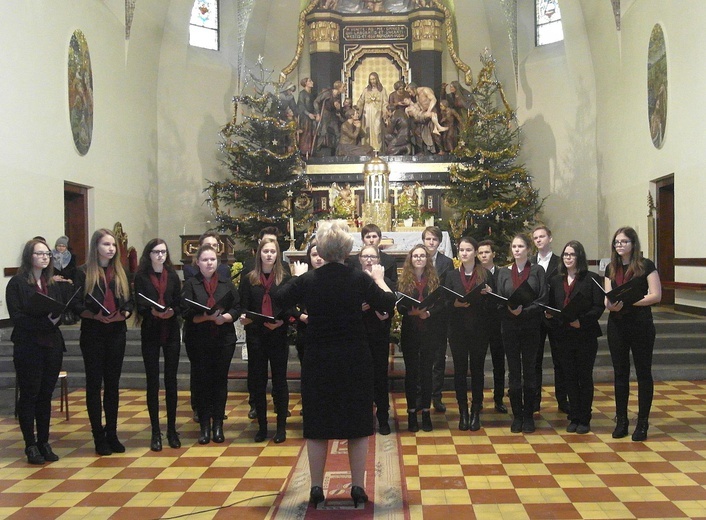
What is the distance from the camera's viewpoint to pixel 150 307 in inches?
222

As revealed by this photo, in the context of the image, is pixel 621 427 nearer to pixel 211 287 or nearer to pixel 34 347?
pixel 211 287

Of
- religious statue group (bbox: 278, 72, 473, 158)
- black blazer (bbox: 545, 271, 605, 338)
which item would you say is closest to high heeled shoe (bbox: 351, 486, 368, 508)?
black blazer (bbox: 545, 271, 605, 338)

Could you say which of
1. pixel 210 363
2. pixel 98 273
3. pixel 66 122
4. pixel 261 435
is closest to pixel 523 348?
pixel 261 435

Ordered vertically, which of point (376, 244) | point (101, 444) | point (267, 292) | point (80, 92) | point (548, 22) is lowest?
point (101, 444)

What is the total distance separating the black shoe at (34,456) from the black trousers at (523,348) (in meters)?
3.59

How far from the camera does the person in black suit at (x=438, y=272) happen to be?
20.9 ft

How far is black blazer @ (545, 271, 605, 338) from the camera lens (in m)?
5.91

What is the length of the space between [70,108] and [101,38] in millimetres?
2151

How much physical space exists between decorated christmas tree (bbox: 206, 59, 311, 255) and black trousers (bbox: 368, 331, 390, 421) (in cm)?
863

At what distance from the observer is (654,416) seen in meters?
6.64

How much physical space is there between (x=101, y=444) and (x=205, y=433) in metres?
0.79

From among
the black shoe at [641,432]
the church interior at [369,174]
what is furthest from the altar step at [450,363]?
the black shoe at [641,432]

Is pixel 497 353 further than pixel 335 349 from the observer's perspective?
Yes

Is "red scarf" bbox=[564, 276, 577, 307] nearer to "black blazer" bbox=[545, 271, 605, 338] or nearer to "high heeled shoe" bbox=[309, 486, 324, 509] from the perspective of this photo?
"black blazer" bbox=[545, 271, 605, 338]
